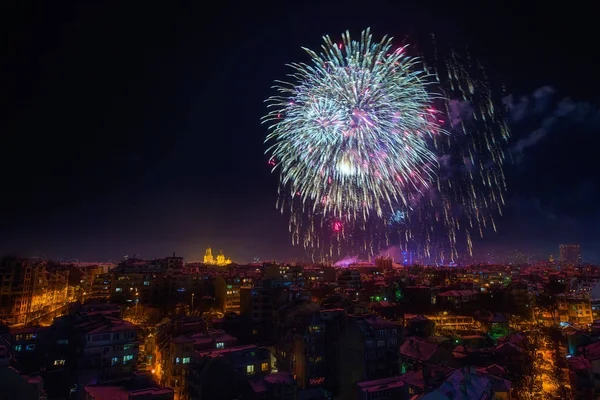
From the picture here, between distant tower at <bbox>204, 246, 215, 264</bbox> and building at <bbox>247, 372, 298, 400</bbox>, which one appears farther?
distant tower at <bbox>204, 246, 215, 264</bbox>

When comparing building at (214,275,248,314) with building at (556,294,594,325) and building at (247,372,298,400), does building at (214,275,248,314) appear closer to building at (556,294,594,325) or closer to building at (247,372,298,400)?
building at (247,372,298,400)

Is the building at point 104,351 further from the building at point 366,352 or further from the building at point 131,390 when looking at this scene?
the building at point 366,352

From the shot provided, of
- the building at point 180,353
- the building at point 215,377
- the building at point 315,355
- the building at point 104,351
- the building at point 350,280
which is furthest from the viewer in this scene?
the building at point 350,280

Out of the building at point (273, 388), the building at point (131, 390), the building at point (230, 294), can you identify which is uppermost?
the building at point (230, 294)

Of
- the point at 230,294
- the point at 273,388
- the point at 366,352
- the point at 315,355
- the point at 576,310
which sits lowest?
the point at 273,388

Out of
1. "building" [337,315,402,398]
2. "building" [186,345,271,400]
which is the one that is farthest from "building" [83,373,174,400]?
"building" [337,315,402,398]

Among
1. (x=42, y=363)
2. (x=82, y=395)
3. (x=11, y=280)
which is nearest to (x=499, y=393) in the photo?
(x=82, y=395)

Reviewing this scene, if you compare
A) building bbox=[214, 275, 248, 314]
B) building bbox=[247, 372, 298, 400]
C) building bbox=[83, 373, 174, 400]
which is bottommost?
building bbox=[247, 372, 298, 400]

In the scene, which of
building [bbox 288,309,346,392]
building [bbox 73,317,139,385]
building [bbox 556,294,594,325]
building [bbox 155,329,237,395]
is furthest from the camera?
building [bbox 556,294,594,325]

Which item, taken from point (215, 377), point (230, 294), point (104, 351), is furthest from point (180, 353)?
point (230, 294)

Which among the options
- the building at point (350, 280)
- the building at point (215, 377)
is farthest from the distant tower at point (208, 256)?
the building at point (215, 377)

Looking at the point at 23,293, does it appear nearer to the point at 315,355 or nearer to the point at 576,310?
the point at 315,355

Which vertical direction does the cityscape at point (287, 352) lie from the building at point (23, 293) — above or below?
below
